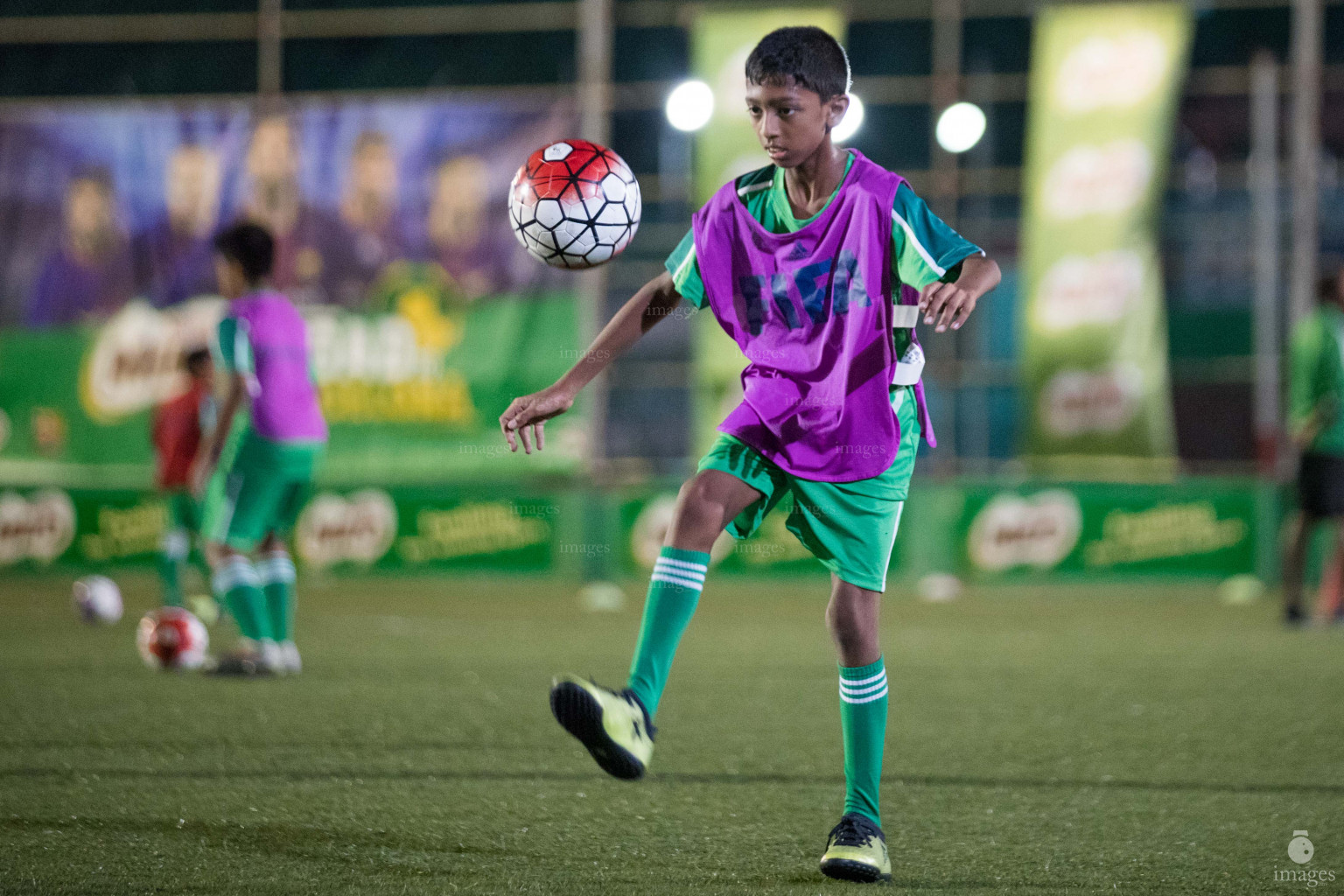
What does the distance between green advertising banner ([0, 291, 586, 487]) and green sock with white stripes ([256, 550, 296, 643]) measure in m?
5.37

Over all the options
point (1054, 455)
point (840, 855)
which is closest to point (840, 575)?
point (840, 855)

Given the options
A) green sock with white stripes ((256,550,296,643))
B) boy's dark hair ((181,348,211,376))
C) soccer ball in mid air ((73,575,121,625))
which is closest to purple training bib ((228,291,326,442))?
green sock with white stripes ((256,550,296,643))

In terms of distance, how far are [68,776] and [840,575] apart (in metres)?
2.53

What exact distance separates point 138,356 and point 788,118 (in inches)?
437

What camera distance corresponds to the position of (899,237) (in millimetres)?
3695

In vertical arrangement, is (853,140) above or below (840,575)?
above

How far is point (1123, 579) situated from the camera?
1288cm

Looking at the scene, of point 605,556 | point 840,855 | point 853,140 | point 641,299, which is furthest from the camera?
point 853,140

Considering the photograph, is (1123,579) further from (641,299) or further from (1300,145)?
(641,299)

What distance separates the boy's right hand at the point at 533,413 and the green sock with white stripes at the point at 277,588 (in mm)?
4192

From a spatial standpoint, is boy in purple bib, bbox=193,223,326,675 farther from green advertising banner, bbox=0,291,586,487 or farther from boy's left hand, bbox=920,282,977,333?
green advertising banner, bbox=0,291,586,487

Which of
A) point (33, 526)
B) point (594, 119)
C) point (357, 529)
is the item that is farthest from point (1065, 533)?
point (33, 526)

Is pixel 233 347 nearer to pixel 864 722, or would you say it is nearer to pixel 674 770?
pixel 674 770

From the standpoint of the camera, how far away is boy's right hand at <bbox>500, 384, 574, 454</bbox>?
144 inches
